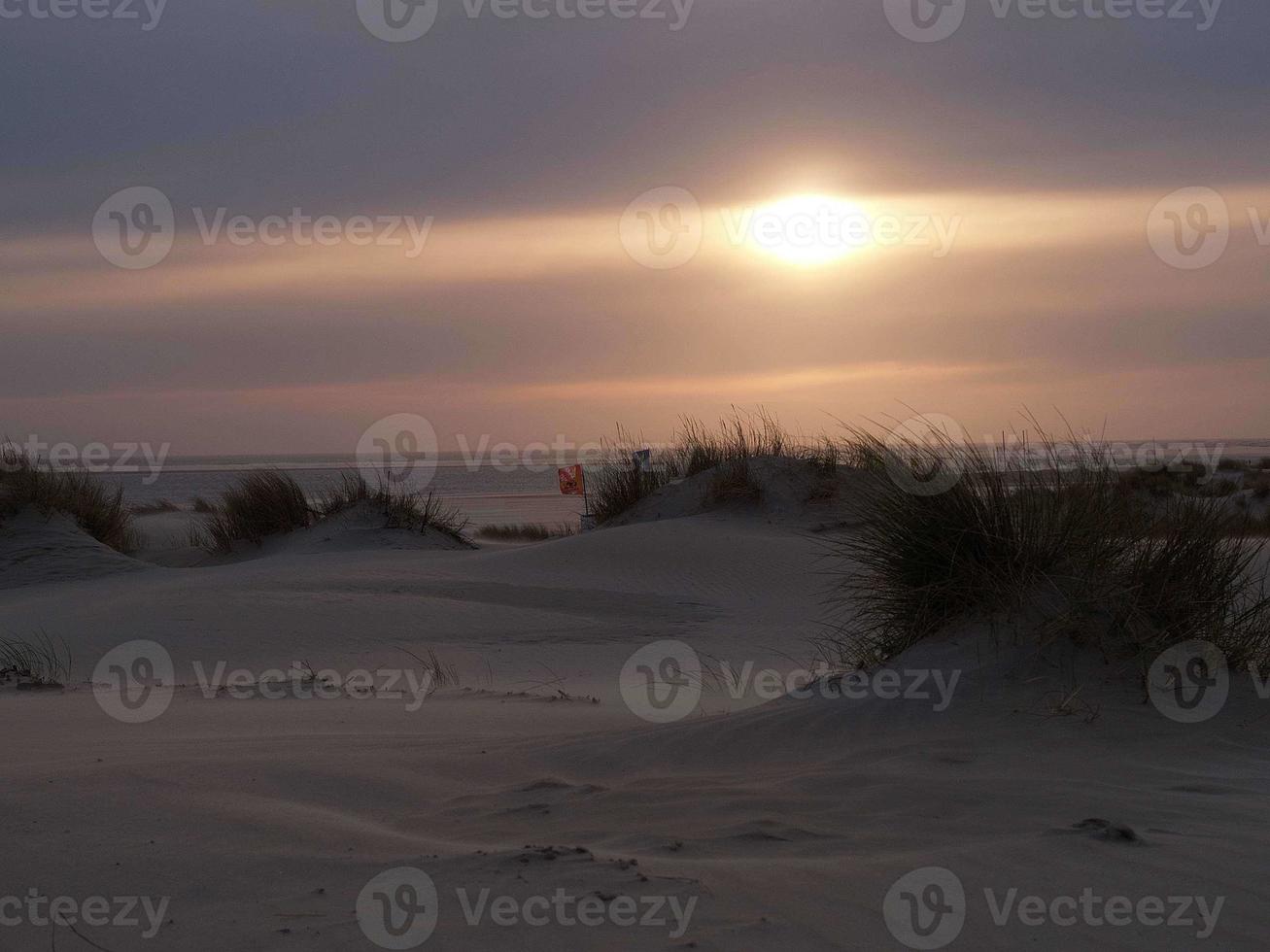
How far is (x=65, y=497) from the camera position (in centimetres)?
1612

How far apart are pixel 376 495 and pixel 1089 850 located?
49.5ft

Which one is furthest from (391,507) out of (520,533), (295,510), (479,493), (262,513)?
(479,493)

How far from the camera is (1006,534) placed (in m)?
5.67

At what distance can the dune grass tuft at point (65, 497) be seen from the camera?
1535 centimetres

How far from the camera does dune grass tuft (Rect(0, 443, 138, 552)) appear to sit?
15.4 metres

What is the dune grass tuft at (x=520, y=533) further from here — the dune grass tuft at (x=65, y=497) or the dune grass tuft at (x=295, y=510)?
the dune grass tuft at (x=65, y=497)

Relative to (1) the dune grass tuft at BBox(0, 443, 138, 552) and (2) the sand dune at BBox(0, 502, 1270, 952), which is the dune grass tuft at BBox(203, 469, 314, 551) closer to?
(1) the dune grass tuft at BBox(0, 443, 138, 552)

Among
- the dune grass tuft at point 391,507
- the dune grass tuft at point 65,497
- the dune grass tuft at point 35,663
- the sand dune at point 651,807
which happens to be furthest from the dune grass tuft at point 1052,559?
the dune grass tuft at point 65,497

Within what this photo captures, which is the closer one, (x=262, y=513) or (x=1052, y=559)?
(x=1052, y=559)

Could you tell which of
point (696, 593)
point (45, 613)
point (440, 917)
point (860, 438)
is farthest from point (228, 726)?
point (696, 593)

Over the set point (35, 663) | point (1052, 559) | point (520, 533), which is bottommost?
point (35, 663)

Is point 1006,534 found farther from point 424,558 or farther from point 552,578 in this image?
point 424,558

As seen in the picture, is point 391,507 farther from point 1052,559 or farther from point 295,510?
point 1052,559

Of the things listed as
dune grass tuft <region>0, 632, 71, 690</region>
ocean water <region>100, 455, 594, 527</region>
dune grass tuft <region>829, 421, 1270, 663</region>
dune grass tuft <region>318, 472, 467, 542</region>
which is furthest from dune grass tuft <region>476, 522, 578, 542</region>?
dune grass tuft <region>829, 421, 1270, 663</region>
